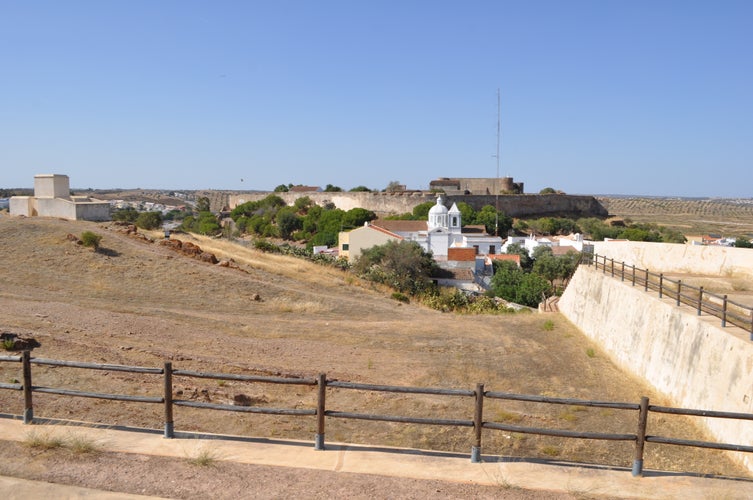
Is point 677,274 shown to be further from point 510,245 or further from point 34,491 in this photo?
point 510,245

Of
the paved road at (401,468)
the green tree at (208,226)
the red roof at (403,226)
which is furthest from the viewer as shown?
the green tree at (208,226)

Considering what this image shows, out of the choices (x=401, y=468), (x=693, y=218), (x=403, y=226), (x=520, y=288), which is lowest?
(x=520, y=288)

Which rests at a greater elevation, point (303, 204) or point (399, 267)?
point (303, 204)

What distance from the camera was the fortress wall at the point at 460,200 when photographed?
58.7m

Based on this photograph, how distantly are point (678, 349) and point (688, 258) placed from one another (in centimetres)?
783

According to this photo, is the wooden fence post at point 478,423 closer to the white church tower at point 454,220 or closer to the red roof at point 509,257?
the red roof at point 509,257

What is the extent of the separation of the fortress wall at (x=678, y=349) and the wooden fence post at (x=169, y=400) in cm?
627

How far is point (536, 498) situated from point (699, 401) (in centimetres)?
500

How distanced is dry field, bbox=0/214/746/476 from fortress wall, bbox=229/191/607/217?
124ft

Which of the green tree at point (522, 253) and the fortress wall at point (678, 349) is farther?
the green tree at point (522, 253)

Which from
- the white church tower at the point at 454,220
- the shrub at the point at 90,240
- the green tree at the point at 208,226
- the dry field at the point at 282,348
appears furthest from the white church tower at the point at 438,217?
the shrub at the point at 90,240

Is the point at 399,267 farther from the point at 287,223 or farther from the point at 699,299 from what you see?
the point at 287,223

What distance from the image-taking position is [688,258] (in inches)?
647

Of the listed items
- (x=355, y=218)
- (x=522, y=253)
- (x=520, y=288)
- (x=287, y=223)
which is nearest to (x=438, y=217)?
(x=522, y=253)
